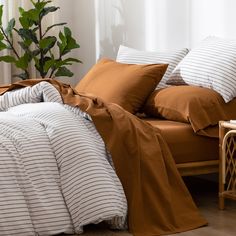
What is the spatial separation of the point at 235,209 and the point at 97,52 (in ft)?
8.88

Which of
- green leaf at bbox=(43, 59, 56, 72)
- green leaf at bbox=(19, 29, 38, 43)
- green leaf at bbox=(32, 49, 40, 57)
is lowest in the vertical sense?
green leaf at bbox=(43, 59, 56, 72)

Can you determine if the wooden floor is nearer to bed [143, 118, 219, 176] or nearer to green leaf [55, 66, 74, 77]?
bed [143, 118, 219, 176]

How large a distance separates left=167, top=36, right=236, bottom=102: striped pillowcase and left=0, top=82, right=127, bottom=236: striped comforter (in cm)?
85

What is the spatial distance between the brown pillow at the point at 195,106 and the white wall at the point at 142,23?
76cm

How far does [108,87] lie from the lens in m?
4.18

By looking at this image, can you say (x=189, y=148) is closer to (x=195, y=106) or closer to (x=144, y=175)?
(x=195, y=106)

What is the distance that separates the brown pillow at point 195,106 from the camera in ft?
12.3

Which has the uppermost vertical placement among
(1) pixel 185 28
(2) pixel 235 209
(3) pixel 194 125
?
(1) pixel 185 28

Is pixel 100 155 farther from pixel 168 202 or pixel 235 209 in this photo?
pixel 235 209

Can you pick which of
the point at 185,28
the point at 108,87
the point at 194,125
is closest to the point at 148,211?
the point at 194,125

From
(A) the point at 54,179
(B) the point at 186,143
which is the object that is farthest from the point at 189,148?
(A) the point at 54,179

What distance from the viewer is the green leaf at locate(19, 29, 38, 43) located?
5.64 meters

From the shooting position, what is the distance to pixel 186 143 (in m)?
3.74

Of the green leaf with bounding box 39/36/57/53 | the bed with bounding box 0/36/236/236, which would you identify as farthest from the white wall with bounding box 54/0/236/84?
the bed with bounding box 0/36/236/236
